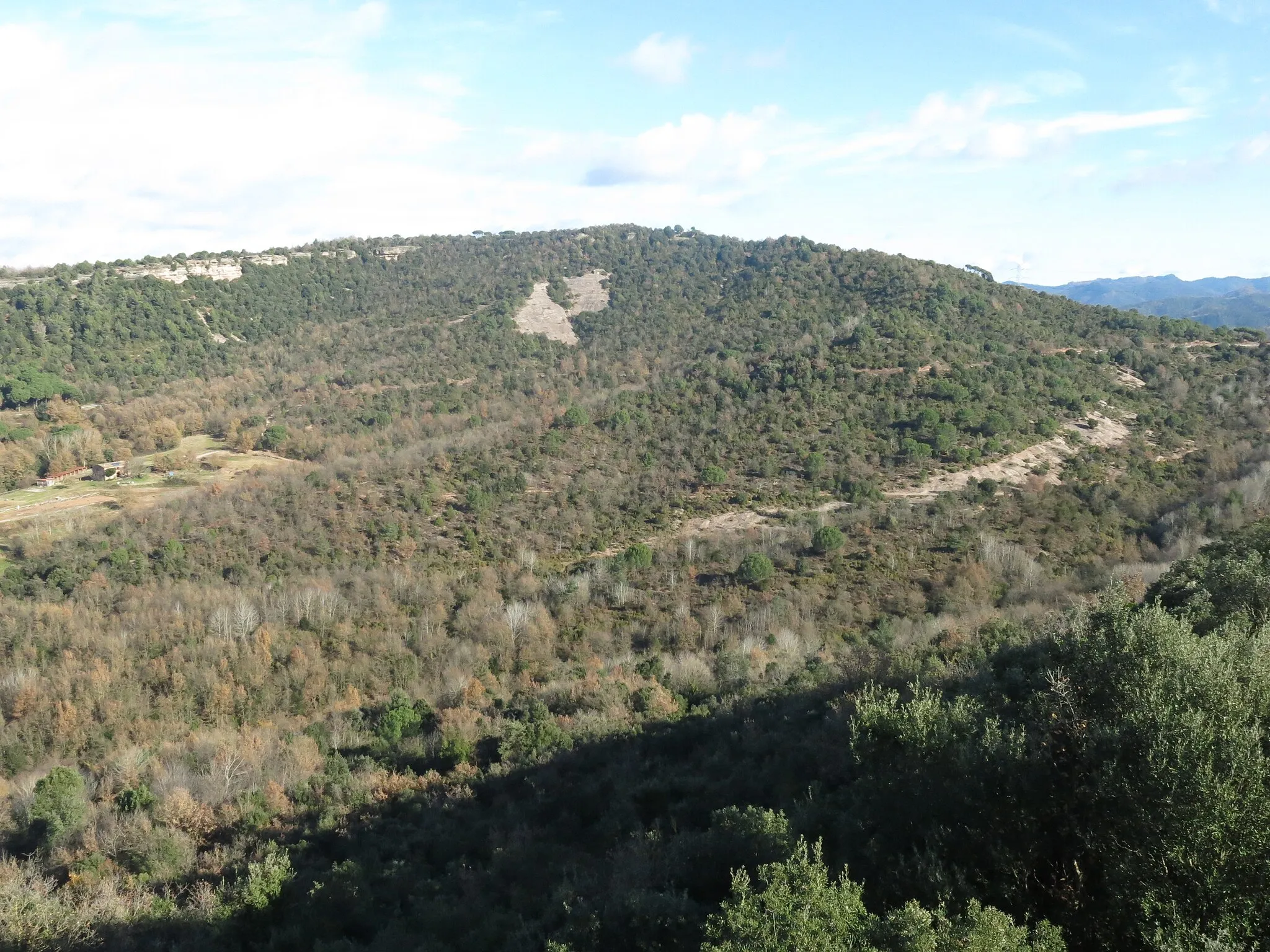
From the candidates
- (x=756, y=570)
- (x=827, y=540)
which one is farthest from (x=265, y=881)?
(x=827, y=540)

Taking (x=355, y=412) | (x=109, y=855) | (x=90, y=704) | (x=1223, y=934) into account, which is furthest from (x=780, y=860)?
(x=355, y=412)

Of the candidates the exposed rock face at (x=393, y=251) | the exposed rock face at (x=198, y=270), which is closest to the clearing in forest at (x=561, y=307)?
the exposed rock face at (x=393, y=251)

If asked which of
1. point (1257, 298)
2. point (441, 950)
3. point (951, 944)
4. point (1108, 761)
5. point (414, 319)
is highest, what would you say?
point (1257, 298)

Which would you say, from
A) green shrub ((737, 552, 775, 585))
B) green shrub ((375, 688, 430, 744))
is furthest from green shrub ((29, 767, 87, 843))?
green shrub ((737, 552, 775, 585))

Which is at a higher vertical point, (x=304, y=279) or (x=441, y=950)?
(x=304, y=279)

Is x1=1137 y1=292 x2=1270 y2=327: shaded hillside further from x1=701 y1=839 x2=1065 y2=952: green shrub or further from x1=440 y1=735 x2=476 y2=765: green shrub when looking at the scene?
x1=701 y1=839 x2=1065 y2=952: green shrub

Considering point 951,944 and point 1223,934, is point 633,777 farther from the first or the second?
point 1223,934

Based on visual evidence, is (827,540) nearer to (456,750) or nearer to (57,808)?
(456,750)
